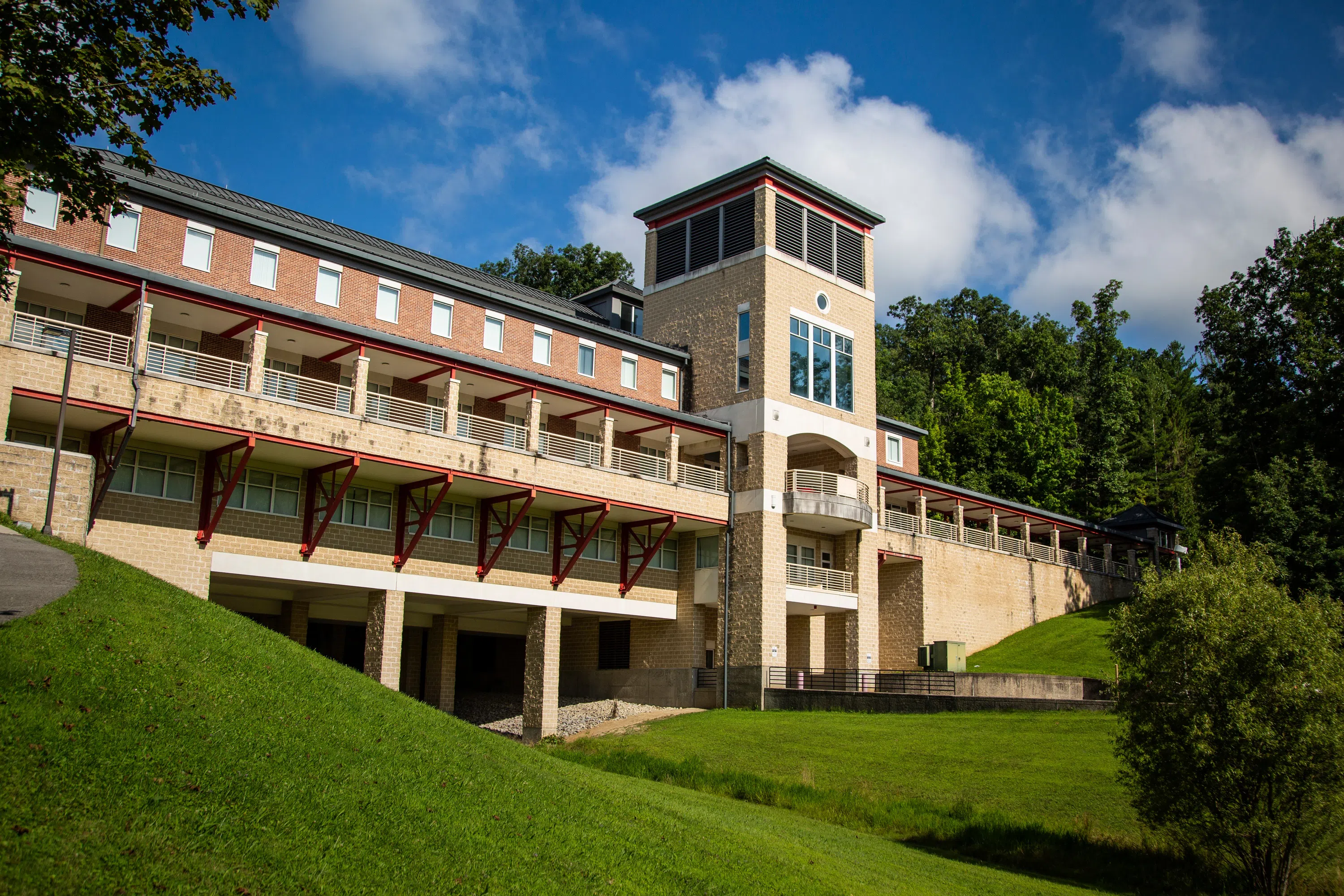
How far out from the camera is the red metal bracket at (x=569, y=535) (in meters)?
35.9

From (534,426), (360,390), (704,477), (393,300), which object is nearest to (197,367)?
(360,390)

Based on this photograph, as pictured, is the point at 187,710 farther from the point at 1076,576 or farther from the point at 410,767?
the point at 1076,576

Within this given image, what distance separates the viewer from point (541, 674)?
113 ft

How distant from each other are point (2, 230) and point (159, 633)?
6529 millimetres

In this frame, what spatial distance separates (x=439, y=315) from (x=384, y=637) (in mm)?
10655

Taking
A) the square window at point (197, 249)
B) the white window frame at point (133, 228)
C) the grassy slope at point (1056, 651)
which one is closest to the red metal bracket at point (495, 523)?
the square window at point (197, 249)

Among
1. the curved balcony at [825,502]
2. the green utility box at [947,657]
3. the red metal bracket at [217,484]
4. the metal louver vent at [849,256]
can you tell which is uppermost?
the metal louver vent at [849,256]

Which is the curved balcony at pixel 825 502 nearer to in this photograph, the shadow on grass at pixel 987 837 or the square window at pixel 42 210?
the shadow on grass at pixel 987 837

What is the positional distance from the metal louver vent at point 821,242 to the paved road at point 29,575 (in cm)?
2951

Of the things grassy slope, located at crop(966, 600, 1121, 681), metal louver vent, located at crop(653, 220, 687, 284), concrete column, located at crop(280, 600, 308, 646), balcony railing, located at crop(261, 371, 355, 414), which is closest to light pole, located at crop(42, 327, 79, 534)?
balcony railing, located at crop(261, 371, 355, 414)

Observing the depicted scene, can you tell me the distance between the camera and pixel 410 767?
13250 millimetres

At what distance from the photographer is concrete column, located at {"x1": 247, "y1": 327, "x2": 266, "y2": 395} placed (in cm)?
2780

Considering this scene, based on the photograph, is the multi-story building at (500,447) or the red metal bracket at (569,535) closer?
the multi-story building at (500,447)

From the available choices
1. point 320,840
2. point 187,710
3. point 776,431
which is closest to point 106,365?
point 187,710
